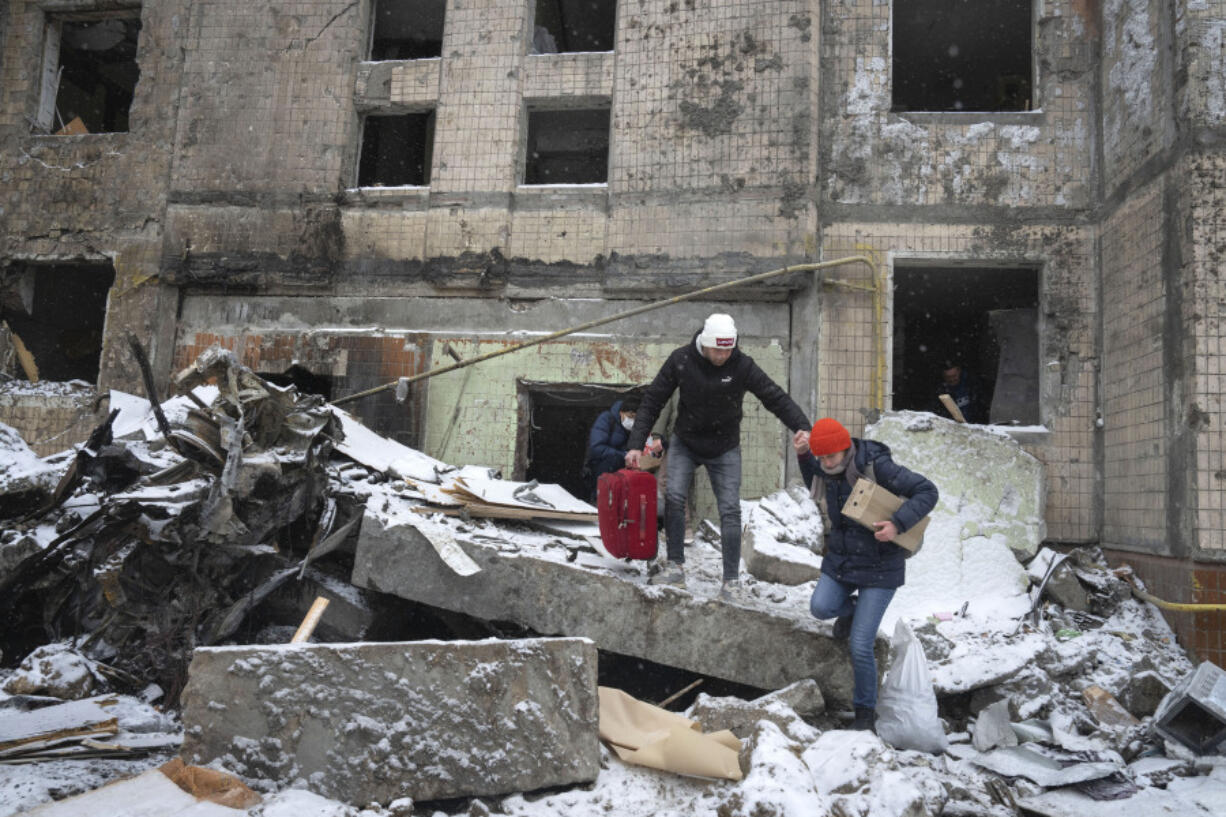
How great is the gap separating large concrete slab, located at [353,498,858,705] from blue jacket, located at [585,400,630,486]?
2256mm

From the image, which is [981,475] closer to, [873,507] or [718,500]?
[718,500]

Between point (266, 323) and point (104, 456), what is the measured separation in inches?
161

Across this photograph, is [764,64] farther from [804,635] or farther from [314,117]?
[804,635]

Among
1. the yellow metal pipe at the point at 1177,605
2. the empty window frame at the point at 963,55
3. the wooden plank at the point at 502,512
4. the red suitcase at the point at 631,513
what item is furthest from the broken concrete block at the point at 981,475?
the empty window frame at the point at 963,55

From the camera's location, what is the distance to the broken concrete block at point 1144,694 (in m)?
4.90

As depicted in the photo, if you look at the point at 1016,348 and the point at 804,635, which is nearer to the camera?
the point at 804,635

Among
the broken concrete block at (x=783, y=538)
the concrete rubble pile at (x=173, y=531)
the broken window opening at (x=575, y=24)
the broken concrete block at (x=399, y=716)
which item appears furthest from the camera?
the broken window opening at (x=575, y=24)

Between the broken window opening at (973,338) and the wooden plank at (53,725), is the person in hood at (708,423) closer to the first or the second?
the wooden plank at (53,725)

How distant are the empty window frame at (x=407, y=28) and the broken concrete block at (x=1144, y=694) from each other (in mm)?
9397

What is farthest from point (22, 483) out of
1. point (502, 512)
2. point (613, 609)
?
point (613, 609)

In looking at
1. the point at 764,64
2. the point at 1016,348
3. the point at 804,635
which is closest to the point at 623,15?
the point at 764,64

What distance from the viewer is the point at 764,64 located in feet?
Answer: 26.1

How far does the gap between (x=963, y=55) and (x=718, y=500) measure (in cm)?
828

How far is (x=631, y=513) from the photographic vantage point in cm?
453
